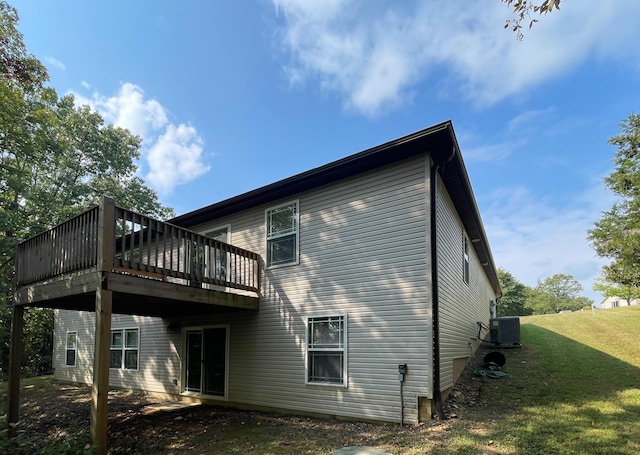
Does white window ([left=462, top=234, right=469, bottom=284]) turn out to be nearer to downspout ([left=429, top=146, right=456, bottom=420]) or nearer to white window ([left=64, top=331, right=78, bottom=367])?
downspout ([left=429, top=146, right=456, bottom=420])

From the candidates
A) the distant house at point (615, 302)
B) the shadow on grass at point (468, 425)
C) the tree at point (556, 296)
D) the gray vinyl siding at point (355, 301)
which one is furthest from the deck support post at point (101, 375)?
the tree at point (556, 296)

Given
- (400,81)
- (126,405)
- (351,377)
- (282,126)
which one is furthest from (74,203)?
(351,377)

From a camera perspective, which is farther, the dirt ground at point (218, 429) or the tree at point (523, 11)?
the dirt ground at point (218, 429)

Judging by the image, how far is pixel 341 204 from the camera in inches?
316

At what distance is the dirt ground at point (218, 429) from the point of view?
5.88 metres

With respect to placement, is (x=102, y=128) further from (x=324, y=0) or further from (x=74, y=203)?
(x=324, y=0)

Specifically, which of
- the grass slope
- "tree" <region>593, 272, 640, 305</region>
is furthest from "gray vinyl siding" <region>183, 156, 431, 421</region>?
"tree" <region>593, 272, 640, 305</region>

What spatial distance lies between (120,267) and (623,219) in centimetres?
2409

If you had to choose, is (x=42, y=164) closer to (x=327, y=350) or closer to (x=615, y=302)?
(x=327, y=350)

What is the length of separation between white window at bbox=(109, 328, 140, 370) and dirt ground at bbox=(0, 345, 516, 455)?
2.10 m

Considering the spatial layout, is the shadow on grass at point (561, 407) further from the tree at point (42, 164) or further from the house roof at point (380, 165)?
the tree at point (42, 164)

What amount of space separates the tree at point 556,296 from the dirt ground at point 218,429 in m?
70.5

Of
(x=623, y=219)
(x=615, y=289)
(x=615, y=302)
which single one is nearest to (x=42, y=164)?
(x=623, y=219)

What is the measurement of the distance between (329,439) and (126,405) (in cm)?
703
